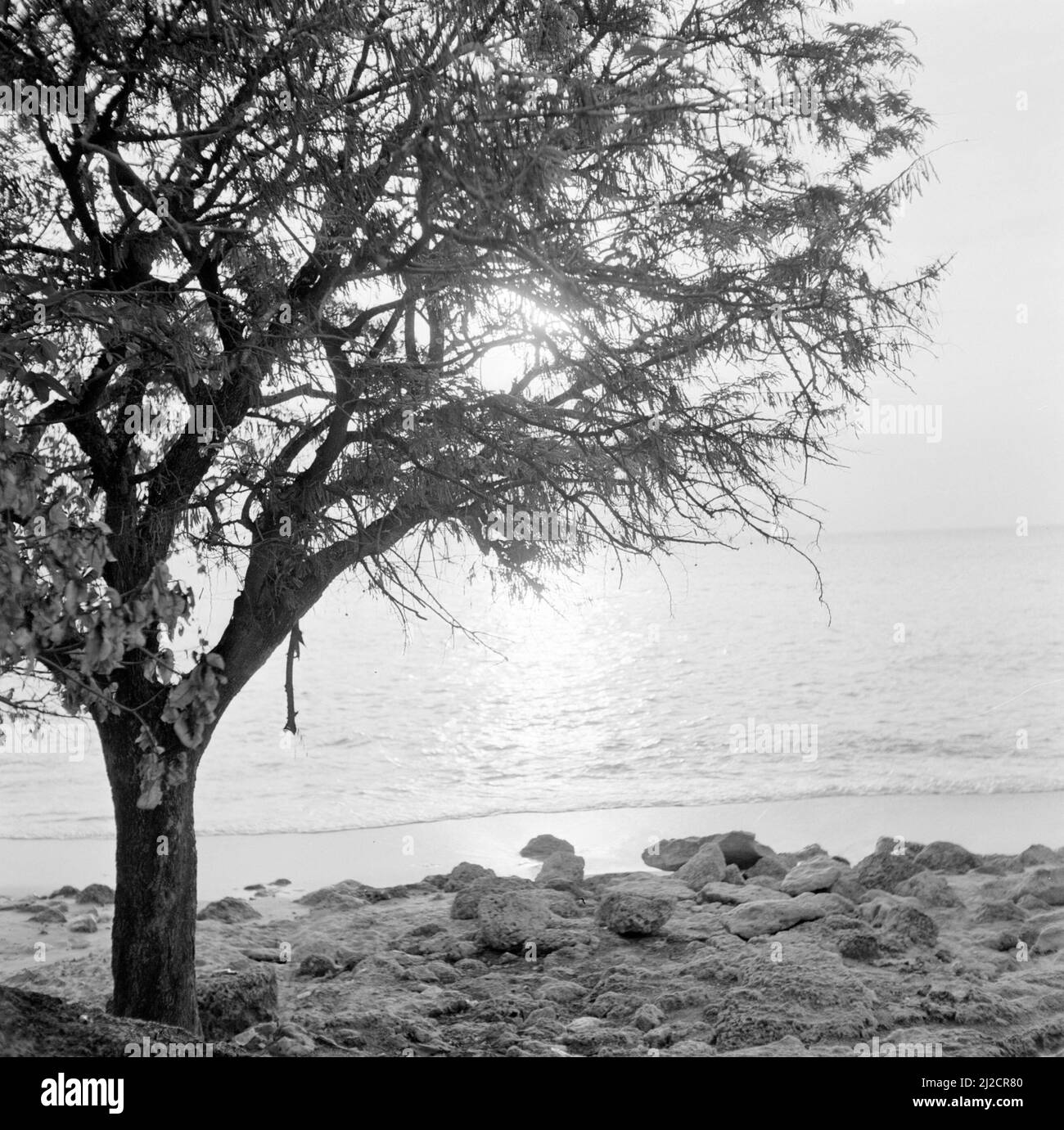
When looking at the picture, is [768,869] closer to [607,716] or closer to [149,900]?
[149,900]

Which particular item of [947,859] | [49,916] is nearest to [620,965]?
[947,859]

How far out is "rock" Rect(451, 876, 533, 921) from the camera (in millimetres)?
7160

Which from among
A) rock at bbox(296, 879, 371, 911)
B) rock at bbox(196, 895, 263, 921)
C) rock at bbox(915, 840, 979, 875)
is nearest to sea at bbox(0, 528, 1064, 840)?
rock at bbox(296, 879, 371, 911)

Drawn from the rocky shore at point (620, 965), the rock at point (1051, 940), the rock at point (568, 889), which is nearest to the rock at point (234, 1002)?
the rocky shore at point (620, 965)

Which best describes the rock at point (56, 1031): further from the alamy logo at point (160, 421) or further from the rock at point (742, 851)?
the rock at point (742, 851)

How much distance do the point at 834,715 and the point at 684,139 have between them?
15.9 meters

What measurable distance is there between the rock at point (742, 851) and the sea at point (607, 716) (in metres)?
2.31

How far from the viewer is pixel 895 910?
21.1ft

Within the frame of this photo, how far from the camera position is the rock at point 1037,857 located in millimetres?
8195

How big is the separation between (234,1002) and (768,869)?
448 cm

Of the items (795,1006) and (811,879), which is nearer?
(795,1006)

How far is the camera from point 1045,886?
719 cm
